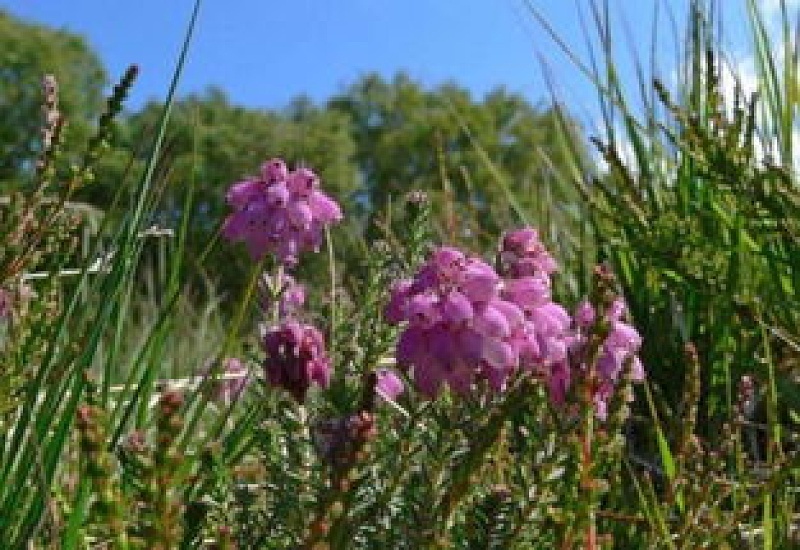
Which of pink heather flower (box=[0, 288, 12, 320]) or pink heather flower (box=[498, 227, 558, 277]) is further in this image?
pink heather flower (box=[0, 288, 12, 320])

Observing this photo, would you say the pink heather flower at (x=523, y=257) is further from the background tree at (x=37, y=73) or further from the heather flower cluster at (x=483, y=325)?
the background tree at (x=37, y=73)

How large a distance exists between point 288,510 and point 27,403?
0.27 meters

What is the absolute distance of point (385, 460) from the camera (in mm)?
1305

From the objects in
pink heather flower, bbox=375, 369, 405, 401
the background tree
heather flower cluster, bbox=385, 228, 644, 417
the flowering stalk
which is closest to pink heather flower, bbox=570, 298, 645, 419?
heather flower cluster, bbox=385, 228, 644, 417

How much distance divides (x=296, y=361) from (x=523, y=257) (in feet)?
0.79

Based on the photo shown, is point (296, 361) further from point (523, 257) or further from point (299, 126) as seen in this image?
point (299, 126)

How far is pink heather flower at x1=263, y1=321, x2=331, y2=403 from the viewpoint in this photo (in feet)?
4.27

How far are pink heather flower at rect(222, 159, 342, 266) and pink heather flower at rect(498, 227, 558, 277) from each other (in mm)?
567

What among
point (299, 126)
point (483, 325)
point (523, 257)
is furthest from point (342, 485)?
point (299, 126)

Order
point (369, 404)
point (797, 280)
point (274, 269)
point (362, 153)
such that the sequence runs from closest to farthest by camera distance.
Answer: point (369, 404) < point (274, 269) < point (797, 280) < point (362, 153)

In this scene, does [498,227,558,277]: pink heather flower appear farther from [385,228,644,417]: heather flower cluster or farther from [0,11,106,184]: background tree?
[0,11,106,184]: background tree

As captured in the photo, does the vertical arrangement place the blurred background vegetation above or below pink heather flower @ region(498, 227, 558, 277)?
above

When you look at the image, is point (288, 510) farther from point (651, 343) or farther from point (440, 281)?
point (651, 343)

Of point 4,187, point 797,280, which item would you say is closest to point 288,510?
point 797,280
